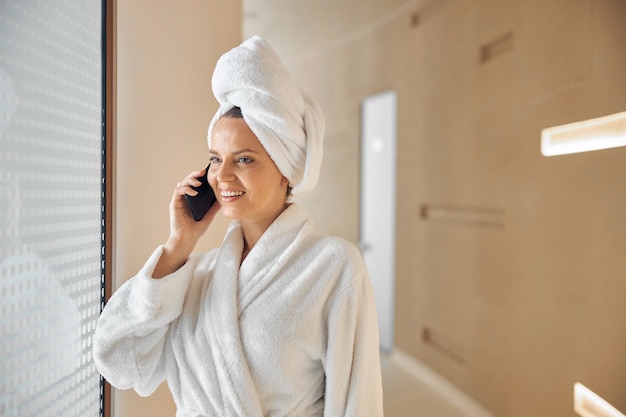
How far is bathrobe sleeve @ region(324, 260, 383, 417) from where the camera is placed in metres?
0.70

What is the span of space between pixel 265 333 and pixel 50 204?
0.38m

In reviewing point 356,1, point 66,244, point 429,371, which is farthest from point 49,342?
point 356,1

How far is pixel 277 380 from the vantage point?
0.69 metres

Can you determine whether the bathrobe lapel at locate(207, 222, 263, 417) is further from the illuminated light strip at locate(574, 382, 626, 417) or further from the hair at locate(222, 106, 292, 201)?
the illuminated light strip at locate(574, 382, 626, 417)

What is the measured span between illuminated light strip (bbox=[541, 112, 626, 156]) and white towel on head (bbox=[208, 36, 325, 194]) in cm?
68

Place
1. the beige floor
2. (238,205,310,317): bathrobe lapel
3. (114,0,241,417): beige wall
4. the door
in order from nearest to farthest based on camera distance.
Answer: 1. (238,205,310,317): bathrobe lapel
2. (114,0,241,417): beige wall
3. the beige floor
4. the door

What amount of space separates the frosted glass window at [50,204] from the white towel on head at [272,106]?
0.23 m

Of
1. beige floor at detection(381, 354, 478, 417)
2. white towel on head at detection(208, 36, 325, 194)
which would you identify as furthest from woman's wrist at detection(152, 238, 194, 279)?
beige floor at detection(381, 354, 478, 417)

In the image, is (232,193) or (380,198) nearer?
(232,193)

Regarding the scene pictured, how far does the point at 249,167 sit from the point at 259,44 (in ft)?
0.62

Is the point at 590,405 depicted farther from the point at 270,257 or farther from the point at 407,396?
the point at 270,257

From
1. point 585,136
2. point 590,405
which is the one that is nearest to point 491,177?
point 585,136

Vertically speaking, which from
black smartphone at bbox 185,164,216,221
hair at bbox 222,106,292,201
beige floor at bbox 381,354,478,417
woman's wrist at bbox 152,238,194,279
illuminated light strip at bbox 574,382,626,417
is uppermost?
hair at bbox 222,106,292,201

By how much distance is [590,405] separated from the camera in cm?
106
